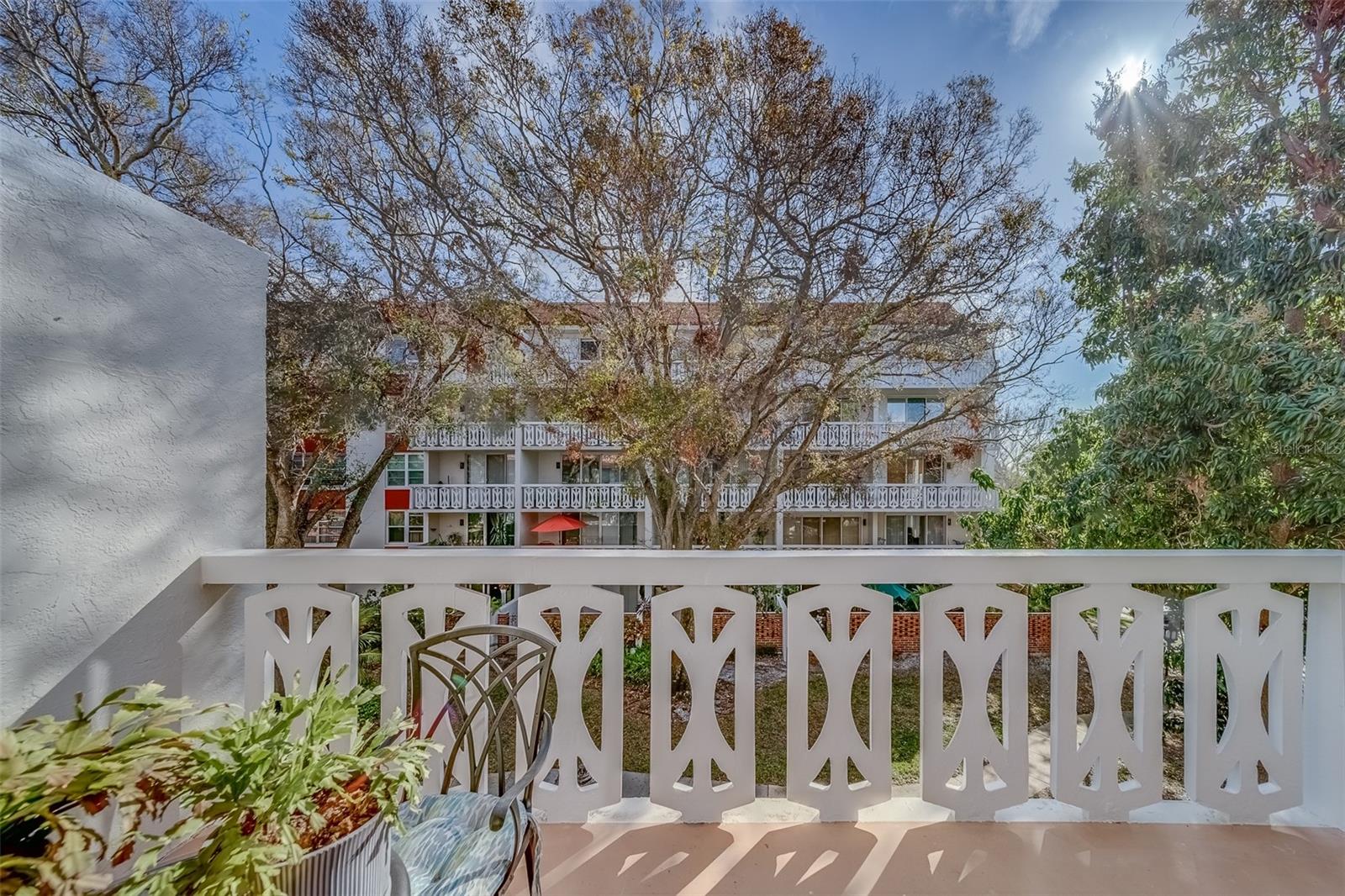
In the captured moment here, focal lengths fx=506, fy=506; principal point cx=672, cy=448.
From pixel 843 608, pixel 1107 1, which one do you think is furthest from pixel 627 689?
pixel 1107 1

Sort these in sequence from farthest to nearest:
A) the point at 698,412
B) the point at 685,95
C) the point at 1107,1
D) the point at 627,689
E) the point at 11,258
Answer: the point at 627,689 → the point at 698,412 → the point at 685,95 → the point at 1107,1 → the point at 11,258

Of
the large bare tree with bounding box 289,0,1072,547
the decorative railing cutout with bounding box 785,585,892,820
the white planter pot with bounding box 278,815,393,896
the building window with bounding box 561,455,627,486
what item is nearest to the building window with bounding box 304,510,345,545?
the large bare tree with bounding box 289,0,1072,547

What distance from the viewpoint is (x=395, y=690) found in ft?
4.50

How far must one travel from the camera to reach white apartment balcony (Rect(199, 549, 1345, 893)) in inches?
53.9

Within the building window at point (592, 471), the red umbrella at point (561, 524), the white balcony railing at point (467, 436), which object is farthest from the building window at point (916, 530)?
the white balcony railing at point (467, 436)

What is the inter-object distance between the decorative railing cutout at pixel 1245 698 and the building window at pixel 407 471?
368 cm

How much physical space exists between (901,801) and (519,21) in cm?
413

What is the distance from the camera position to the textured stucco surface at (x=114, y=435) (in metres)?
1.09

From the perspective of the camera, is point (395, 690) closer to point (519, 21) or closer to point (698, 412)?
point (698, 412)

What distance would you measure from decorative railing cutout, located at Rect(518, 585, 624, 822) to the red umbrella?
4.87 m

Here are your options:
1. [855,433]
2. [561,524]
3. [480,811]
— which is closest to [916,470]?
Result: [855,433]

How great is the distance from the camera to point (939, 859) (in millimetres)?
1327

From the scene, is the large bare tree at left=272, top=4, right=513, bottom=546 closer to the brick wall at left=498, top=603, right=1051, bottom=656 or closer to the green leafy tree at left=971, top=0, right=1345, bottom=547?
the brick wall at left=498, top=603, right=1051, bottom=656

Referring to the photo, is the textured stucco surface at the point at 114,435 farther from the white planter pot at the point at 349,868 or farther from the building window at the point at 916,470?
the building window at the point at 916,470
